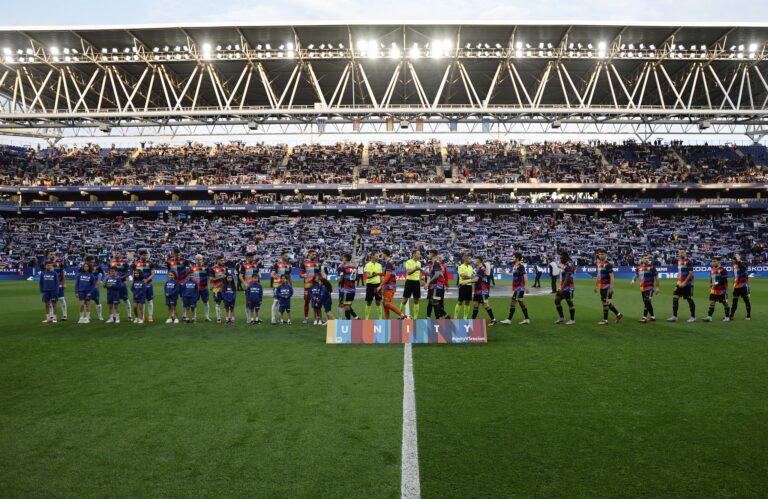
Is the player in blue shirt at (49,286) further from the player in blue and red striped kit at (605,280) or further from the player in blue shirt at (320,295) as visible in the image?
the player in blue and red striped kit at (605,280)

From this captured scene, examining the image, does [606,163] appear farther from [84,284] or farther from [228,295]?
[84,284]

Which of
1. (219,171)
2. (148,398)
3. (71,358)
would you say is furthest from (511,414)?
(219,171)

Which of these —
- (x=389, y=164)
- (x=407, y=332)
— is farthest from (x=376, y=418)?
(x=389, y=164)

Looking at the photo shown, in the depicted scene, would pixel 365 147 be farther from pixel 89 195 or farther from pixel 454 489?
pixel 454 489

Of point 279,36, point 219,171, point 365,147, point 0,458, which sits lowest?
point 0,458

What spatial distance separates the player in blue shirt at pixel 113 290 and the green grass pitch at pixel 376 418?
3309 millimetres

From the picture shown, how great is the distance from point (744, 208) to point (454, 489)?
5504 centimetres

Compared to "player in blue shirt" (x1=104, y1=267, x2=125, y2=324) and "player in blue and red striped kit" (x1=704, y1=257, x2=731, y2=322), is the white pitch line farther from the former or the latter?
"player in blue and red striped kit" (x1=704, y1=257, x2=731, y2=322)

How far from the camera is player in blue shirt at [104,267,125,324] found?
14445mm

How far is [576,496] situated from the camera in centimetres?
422

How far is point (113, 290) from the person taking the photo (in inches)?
574

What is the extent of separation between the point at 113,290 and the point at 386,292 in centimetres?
875

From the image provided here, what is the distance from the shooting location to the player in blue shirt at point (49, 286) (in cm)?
1419

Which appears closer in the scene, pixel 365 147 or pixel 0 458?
pixel 0 458
